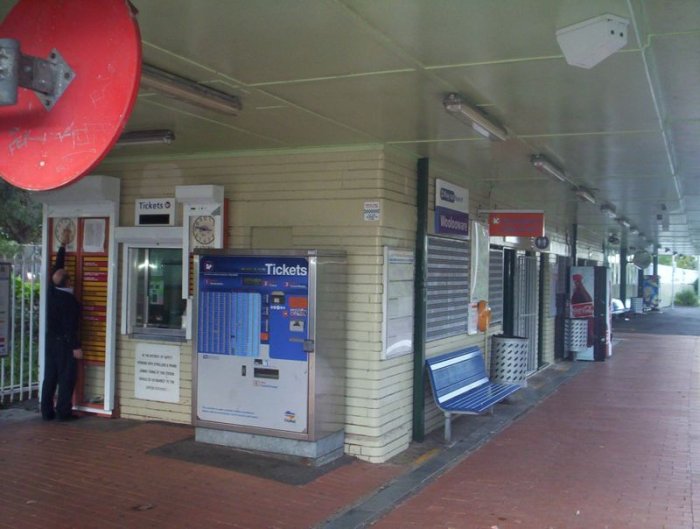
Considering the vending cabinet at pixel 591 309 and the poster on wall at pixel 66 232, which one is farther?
the vending cabinet at pixel 591 309

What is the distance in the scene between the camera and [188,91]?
4906 millimetres

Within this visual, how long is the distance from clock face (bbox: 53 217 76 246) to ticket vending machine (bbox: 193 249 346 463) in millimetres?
2218

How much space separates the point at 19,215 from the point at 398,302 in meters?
9.61

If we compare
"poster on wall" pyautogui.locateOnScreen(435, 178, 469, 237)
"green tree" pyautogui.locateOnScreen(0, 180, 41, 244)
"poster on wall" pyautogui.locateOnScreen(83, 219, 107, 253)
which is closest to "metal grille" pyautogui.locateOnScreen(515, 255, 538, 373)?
"poster on wall" pyautogui.locateOnScreen(435, 178, 469, 237)

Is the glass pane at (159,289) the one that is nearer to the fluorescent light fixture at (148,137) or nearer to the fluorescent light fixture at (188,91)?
the fluorescent light fixture at (148,137)

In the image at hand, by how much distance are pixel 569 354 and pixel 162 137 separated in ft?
37.1

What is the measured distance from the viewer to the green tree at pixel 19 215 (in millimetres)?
13406

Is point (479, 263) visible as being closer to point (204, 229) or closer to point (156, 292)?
point (204, 229)

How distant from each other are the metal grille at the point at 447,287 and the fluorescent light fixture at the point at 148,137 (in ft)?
10.1

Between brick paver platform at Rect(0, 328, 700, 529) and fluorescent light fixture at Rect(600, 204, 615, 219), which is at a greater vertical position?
fluorescent light fixture at Rect(600, 204, 615, 219)

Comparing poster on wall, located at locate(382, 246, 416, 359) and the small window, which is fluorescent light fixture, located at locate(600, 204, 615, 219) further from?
the small window

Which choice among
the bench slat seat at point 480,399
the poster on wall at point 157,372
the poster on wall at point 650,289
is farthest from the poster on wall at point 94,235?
the poster on wall at point 650,289

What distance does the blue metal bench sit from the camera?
7.68m

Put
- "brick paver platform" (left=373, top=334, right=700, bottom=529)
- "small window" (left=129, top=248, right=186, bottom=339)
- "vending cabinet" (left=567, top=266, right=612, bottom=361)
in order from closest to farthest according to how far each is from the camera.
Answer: "brick paver platform" (left=373, top=334, right=700, bottom=529), "small window" (left=129, top=248, right=186, bottom=339), "vending cabinet" (left=567, top=266, right=612, bottom=361)
